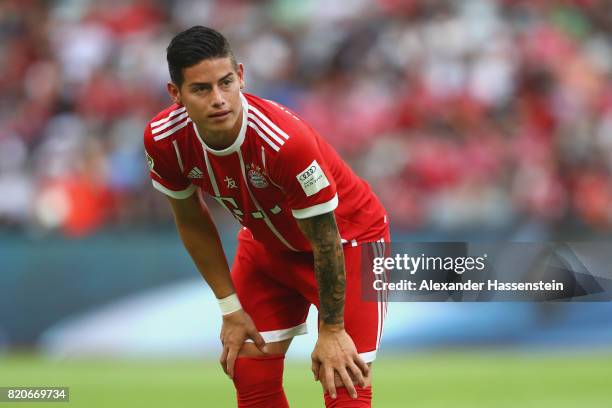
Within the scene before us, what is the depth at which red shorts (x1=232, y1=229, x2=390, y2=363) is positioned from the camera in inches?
215

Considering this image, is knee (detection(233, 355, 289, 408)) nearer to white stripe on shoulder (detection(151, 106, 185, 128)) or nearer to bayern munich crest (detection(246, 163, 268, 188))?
bayern munich crest (detection(246, 163, 268, 188))

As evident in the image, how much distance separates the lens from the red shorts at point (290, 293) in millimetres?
5469

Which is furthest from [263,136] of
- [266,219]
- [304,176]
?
[266,219]

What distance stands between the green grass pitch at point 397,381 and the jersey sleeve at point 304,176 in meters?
3.74

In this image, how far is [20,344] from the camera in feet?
38.1

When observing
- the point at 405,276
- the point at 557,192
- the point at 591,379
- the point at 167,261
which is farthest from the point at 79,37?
the point at 405,276

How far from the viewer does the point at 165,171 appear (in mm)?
5430

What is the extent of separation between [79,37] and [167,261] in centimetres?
397

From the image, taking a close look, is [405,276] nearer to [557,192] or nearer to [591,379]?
[591,379]

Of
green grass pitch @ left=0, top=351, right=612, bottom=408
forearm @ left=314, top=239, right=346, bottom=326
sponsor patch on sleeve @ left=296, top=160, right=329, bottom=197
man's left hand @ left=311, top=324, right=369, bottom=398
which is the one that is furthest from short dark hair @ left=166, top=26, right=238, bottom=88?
green grass pitch @ left=0, top=351, right=612, bottom=408

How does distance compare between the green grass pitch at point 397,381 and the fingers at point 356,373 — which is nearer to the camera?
the fingers at point 356,373

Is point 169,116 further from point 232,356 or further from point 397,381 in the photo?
point 397,381

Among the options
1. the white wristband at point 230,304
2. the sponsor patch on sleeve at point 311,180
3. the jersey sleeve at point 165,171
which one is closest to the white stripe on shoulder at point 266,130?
the sponsor patch on sleeve at point 311,180

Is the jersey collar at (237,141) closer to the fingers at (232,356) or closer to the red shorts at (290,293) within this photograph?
the red shorts at (290,293)
